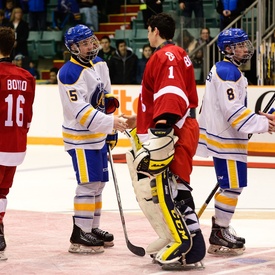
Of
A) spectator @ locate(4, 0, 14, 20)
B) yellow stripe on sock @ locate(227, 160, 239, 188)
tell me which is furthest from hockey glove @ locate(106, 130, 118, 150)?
spectator @ locate(4, 0, 14, 20)

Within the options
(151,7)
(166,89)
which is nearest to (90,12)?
(151,7)

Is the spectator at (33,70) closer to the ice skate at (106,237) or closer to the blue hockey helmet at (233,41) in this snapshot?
the ice skate at (106,237)

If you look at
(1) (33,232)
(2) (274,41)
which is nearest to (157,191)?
(1) (33,232)

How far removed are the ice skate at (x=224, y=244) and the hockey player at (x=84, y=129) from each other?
74cm

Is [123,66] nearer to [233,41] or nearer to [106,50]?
[106,50]

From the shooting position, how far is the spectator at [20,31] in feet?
54.5

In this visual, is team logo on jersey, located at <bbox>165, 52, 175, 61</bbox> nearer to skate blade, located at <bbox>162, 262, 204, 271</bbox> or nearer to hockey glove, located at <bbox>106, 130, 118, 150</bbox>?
hockey glove, located at <bbox>106, 130, 118, 150</bbox>

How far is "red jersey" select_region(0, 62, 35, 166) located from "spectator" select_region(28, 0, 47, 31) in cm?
1152

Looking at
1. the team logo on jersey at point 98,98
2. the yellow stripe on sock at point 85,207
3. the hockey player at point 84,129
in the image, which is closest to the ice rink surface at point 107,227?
the hockey player at point 84,129

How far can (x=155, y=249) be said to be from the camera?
5.80 m

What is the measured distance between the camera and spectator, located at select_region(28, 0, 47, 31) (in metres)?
17.3

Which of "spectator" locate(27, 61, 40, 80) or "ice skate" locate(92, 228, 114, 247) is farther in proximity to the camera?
"spectator" locate(27, 61, 40, 80)

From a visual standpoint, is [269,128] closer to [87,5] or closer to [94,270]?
[94,270]

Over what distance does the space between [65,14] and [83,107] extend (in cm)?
1137
